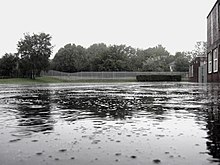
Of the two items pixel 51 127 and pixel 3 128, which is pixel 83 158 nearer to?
pixel 51 127

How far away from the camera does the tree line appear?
2830 inches

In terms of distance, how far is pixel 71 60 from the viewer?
348 ft

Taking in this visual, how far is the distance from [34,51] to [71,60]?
114ft

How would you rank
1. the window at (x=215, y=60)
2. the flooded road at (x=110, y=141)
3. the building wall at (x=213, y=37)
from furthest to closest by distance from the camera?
the window at (x=215, y=60), the building wall at (x=213, y=37), the flooded road at (x=110, y=141)

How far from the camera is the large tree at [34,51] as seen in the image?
7131 cm

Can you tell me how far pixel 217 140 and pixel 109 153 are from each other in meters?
1.57

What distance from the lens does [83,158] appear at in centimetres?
310

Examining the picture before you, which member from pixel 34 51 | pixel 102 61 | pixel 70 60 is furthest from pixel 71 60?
pixel 34 51

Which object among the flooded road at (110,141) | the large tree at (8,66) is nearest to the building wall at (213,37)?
the flooded road at (110,141)

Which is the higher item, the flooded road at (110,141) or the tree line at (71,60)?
the tree line at (71,60)

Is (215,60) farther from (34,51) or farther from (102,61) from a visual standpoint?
(102,61)

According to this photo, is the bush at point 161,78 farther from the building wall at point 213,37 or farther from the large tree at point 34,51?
the large tree at point 34,51

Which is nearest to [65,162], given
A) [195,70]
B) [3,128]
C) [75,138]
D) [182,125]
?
[75,138]

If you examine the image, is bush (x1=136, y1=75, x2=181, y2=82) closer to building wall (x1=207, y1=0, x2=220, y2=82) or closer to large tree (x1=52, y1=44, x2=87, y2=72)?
building wall (x1=207, y1=0, x2=220, y2=82)
